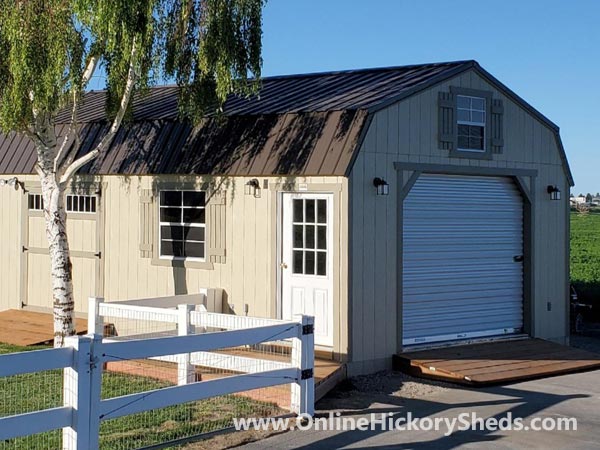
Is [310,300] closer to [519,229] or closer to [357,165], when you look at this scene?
[357,165]

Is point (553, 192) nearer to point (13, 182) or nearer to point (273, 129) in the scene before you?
point (273, 129)

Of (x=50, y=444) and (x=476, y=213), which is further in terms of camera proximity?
(x=476, y=213)

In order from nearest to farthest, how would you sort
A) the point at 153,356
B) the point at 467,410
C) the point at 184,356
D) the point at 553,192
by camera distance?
the point at 153,356 → the point at 467,410 → the point at 184,356 → the point at 553,192

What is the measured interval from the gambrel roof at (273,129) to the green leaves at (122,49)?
0.77m

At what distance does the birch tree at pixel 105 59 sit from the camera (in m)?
A: 11.3

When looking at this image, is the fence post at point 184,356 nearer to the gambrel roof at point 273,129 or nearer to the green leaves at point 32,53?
the gambrel roof at point 273,129

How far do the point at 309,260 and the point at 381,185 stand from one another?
130 cm

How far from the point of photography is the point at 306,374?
9219 mm

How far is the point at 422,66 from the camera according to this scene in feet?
45.2

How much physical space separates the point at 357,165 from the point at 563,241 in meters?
4.65

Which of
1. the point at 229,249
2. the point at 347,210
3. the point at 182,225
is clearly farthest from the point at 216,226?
the point at 347,210

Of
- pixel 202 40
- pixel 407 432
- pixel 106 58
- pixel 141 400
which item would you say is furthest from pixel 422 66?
pixel 141 400

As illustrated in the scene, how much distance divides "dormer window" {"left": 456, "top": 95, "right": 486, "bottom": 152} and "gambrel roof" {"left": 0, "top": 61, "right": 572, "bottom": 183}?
0.42m

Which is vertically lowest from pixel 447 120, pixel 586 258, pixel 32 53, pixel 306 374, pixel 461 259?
pixel 306 374
